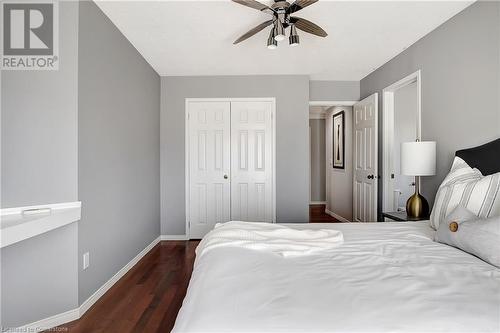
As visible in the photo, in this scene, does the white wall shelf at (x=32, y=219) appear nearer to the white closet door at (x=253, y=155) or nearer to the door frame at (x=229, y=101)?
the door frame at (x=229, y=101)

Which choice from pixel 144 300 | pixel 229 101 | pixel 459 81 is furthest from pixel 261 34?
pixel 144 300

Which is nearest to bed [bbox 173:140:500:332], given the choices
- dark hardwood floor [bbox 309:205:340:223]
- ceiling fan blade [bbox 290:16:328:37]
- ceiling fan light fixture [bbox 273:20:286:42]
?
ceiling fan light fixture [bbox 273:20:286:42]

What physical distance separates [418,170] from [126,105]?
296 cm

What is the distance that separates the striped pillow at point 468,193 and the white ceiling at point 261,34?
1.42 m

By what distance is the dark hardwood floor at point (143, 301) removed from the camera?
6.02 ft

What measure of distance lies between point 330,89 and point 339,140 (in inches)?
53.7

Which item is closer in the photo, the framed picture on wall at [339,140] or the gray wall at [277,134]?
the gray wall at [277,134]

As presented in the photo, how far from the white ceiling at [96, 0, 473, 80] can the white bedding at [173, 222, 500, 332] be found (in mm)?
2014

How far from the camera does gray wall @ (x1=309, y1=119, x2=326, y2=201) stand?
22.5 ft

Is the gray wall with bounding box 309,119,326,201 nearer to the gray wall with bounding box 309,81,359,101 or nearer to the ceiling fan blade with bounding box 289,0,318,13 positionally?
the gray wall with bounding box 309,81,359,101

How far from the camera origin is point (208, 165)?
3908 millimetres

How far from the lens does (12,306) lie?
1691mm

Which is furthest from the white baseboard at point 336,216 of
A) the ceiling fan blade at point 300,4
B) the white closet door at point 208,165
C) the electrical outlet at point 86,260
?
the electrical outlet at point 86,260

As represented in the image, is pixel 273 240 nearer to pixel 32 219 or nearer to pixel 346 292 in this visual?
pixel 346 292
